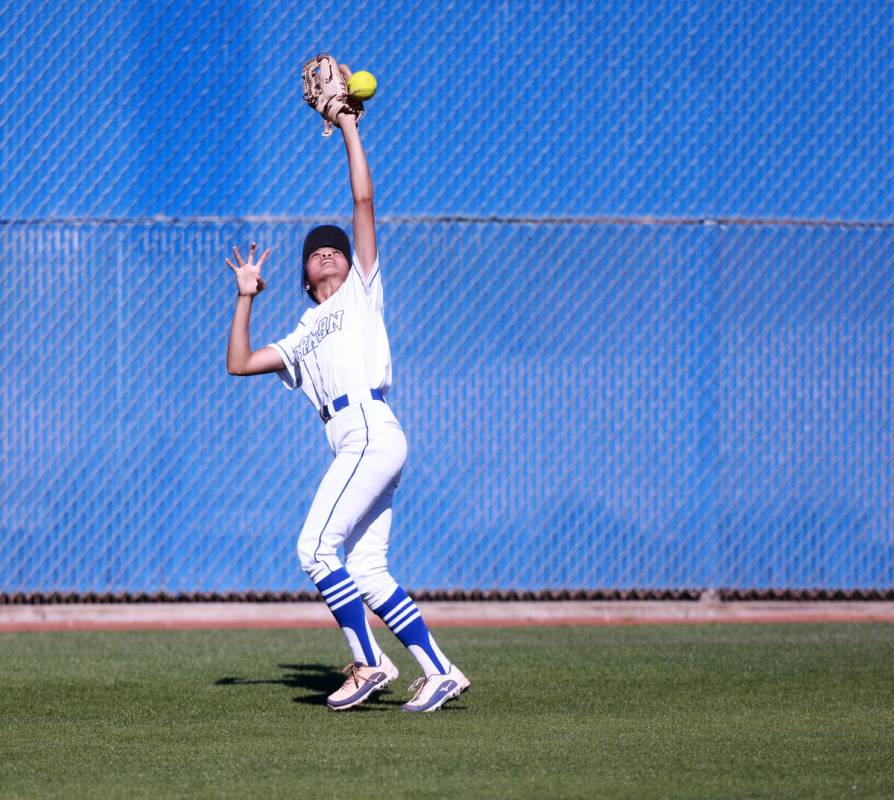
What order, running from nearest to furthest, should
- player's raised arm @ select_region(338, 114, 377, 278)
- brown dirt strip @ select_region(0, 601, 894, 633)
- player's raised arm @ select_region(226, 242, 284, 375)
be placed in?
player's raised arm @ select_region(338, 114, 377, 278) < player's raised arm @ select_region(226, 242, 284, 375) < brown dirt strip @ select_region(0, 601, 894, 633)

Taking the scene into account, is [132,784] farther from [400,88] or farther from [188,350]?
[400,88]

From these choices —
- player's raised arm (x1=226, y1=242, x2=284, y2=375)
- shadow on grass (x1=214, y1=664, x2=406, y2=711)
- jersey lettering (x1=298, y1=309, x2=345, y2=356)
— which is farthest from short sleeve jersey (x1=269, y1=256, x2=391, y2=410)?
shadow on grass (x1=214, y1=664, x2=406, y2=711)

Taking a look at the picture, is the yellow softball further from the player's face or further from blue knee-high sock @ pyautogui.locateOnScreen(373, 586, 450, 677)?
blue knee-high sock @ pyautogui.locateOnScreen(373, 586, 450, 677)

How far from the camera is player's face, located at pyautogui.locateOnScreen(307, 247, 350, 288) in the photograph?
213 inches

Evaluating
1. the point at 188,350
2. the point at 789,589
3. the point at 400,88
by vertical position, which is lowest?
the point at 789,589

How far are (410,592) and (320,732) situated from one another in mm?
3783

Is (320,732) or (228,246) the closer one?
(320,732)

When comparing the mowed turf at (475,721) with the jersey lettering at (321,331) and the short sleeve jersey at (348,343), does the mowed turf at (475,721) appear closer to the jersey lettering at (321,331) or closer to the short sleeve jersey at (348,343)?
the short sleeve jersey at (348,343)

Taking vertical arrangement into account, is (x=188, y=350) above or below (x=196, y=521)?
above

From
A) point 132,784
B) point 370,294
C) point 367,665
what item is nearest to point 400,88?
point 370,294

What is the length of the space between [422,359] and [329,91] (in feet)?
11.5

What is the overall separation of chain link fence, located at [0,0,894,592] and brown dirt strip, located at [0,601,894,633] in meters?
0.15

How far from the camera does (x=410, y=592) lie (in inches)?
332

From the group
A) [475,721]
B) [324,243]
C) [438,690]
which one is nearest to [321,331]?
[324,243]
